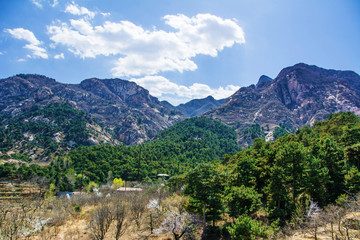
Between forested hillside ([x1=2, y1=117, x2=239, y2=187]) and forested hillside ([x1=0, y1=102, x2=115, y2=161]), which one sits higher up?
forested hillside ([x1=0, y1=102, x2=115, y2=161])

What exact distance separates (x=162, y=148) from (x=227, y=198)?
11122 centimetres

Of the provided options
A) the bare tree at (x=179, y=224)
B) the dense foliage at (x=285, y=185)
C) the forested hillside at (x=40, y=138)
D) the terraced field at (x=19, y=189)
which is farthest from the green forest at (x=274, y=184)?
the forested hillside at (x=40, y=138)

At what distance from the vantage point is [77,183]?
246ft

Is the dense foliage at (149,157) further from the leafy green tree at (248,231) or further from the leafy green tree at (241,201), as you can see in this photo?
the leafy green tree at (248,231)

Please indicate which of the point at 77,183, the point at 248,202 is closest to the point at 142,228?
the point at 248,202

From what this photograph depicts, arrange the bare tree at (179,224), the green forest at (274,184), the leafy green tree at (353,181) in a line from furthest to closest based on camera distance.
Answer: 1. the bare tree at (179,224)
2. the green forest at (274,184)
3. the leafy green tree at (353,181)

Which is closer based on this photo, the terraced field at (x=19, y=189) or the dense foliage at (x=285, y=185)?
the dense foliage at (x=285, y=185)

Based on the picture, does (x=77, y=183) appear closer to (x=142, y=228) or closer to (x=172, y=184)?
(x=172, y=184)

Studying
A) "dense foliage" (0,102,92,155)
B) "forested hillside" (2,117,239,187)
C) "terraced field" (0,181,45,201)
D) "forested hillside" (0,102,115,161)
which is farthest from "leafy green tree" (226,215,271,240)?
"dense foliage" (0,102,92,155)

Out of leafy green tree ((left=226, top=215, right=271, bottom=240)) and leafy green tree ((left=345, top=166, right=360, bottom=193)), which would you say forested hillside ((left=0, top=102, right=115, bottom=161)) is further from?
leafy green tree ((left=345, top=166, right=360, bottom=193))

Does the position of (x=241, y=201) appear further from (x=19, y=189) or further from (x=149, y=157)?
(x=149, y=157)

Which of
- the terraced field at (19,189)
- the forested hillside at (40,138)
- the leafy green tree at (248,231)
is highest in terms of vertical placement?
the forested hillside at (40,138)

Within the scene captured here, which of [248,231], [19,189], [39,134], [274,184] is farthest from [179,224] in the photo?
[39,134]

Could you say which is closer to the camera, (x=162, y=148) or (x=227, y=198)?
(x=227, y=198)
